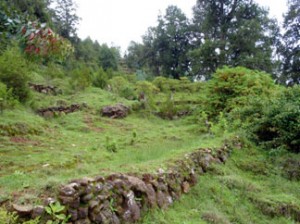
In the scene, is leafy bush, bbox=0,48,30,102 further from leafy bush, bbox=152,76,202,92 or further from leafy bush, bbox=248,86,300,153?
leafy bush, bbox=152,76,202,92

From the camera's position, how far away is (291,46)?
70.8ft

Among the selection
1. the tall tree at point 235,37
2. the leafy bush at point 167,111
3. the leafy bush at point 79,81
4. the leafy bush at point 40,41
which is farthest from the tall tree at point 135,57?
the leafy bush at point 40,41

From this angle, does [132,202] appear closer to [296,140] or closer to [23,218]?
[23,218]

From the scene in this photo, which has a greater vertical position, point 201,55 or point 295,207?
point 201,55

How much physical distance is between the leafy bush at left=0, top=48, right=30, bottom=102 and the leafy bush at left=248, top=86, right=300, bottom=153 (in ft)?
21.9

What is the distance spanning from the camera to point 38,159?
5.19 meters

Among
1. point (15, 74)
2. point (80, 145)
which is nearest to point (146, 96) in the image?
point (15, 74)

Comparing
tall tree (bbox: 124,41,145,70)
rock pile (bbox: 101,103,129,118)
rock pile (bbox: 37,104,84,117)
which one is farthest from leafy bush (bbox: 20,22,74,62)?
tall tree (bbox: 124,41,145,70)

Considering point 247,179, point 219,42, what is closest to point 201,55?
point 219,42

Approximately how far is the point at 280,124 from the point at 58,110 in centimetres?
724

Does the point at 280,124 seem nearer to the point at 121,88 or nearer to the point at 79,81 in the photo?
the point at 79,81

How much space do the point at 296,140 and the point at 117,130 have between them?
17.4ft

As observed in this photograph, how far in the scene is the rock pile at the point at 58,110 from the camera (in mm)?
9954

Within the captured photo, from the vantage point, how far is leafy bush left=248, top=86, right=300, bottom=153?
6424 millimetres
